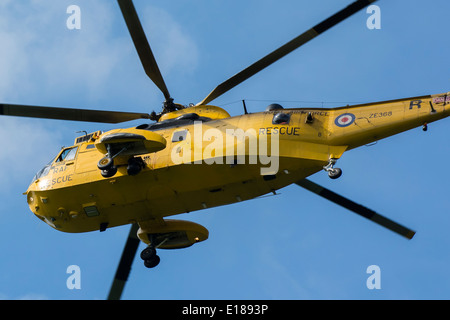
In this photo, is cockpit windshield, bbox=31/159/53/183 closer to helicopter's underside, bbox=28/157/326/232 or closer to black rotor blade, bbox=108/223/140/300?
helicopter's underside, bbox=28/157/326/232

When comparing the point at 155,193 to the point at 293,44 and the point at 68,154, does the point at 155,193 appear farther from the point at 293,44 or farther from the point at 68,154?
the point at 293,44

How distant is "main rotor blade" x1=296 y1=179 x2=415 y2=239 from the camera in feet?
69.8

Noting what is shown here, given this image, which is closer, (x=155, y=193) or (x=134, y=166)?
(x=134, y=166)

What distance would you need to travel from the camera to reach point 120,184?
2027 cm

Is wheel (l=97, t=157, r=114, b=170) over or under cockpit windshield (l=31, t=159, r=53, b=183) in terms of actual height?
under

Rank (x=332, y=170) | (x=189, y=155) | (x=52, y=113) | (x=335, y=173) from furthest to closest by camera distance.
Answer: (x=52, y=113)
(x=189, y=155)
(x=332, y=170)
(x=335, y=173)

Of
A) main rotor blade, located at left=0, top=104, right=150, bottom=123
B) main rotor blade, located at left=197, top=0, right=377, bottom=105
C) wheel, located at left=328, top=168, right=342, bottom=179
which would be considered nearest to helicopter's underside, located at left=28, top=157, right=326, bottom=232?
wheel, located at left=328, top=168, right=342, bottom=179

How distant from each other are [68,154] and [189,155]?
4.51 metres

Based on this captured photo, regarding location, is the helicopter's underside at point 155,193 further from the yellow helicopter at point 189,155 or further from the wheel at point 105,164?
the wheel at point 105,164

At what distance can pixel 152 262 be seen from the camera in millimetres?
21672

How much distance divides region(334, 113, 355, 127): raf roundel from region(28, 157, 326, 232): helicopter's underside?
4.04 ft

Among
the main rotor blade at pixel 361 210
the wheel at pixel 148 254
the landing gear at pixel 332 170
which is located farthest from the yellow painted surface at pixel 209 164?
the main rotor blade at pixel 361 210

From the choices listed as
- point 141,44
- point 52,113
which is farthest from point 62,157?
point 141,44

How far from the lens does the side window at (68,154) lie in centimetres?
2159
